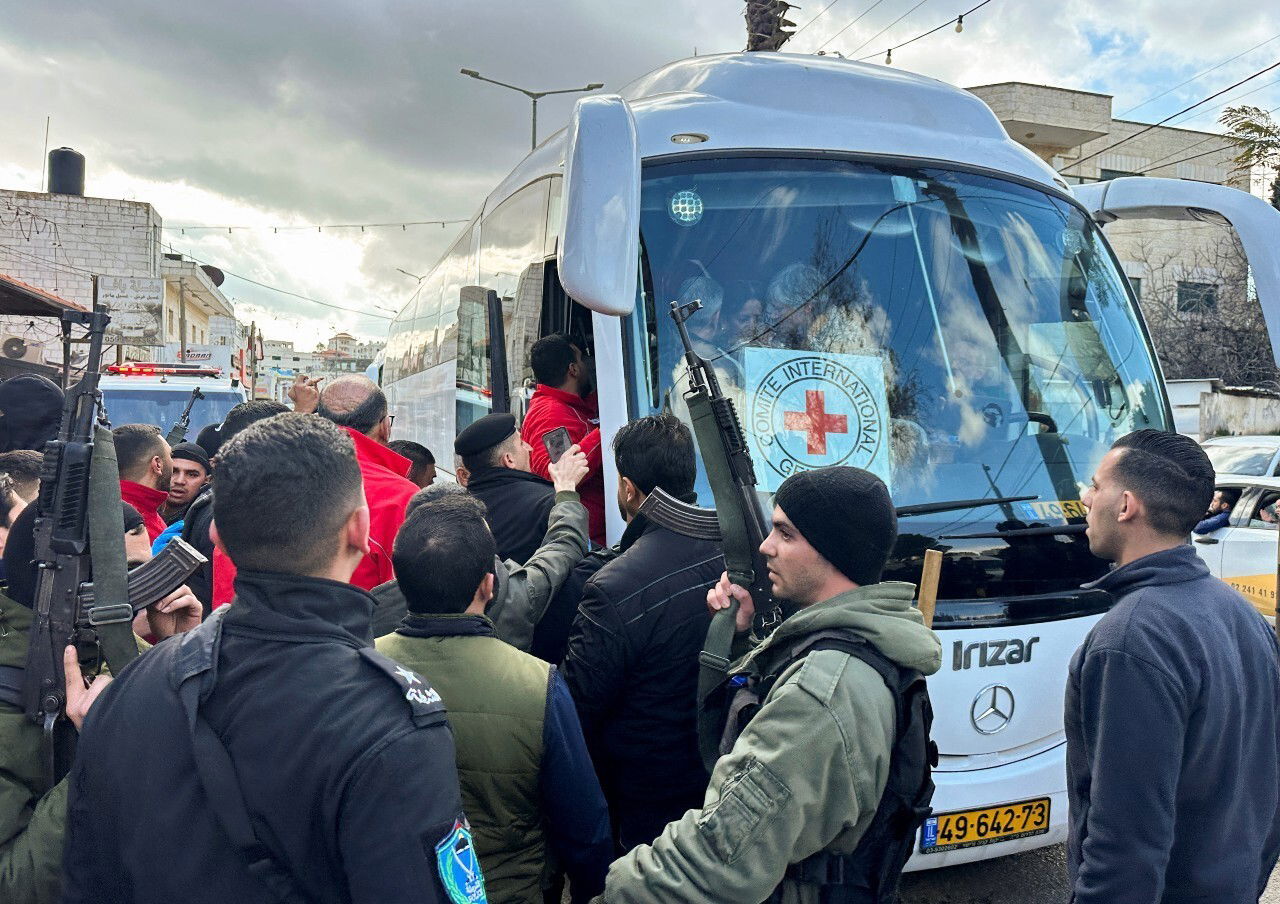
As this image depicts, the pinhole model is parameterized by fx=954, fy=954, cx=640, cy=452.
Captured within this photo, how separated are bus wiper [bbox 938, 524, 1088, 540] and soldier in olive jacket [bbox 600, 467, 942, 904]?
1.63m

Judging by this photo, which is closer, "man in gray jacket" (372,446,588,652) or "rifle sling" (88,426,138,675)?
"rifle sling" (88,426,138,675)

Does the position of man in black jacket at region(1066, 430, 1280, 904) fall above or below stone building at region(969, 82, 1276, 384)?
below

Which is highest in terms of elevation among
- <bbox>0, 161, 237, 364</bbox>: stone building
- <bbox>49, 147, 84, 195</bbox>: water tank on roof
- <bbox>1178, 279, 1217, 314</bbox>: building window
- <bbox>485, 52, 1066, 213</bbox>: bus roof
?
<bbox>49, 147, 84, 195</bbox>: water tank on roof

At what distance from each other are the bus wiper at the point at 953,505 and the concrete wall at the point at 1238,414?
51.1ft

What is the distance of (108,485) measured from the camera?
2121 mm

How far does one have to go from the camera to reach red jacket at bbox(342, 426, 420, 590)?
312cm

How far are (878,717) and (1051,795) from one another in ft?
6.75

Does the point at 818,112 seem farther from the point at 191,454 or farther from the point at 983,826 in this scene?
the point at 191,454

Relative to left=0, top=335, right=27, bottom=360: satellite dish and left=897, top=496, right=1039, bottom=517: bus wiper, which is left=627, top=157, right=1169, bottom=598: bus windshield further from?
left=0, top=335, right=27, bottom=360: satellite dish

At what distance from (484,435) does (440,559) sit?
1483mm

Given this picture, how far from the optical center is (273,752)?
128 centimetres

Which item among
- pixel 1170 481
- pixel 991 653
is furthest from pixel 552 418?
pixel 1170 481

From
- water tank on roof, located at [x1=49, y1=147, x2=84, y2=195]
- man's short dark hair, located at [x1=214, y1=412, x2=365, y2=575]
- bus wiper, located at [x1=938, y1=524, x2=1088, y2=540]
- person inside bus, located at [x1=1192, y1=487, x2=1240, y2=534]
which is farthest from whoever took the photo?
water tank on roof, located at [x1=49, y1=147, x2=84, y2=195]

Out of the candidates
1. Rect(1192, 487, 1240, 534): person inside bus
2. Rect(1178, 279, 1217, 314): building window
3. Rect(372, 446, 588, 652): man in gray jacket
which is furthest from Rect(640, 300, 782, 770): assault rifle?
Rect(1178, 279, 1217, 314): building window
